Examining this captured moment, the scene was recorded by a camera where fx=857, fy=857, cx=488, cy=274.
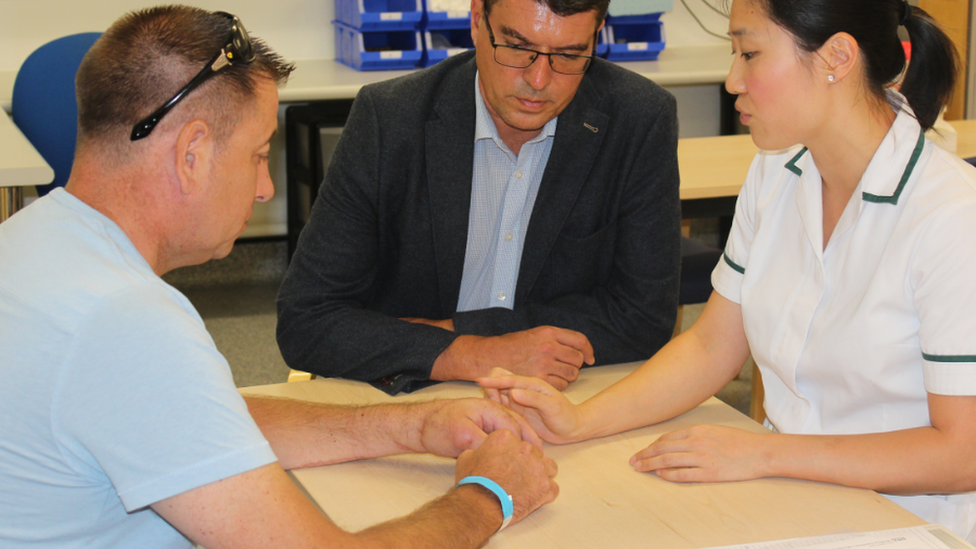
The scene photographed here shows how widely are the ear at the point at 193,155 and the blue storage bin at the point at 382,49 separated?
9.09 feet

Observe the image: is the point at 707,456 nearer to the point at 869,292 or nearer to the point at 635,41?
the point at 869,292

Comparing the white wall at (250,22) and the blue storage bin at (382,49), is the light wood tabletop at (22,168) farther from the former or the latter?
the blue storage bin at (382,49)

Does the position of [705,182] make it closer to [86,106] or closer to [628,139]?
[628,139]

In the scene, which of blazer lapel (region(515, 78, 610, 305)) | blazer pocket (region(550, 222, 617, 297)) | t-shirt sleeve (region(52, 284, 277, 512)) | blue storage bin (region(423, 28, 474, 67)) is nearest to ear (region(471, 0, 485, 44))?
→ blazer lapel (region(515, 78, 610, 305))

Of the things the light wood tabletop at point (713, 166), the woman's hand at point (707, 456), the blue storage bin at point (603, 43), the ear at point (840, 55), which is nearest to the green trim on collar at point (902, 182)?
the ear at point (840, 55)

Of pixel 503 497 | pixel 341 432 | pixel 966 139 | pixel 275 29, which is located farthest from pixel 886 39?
pixel 275 29

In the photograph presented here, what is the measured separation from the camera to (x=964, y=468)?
1.10 metres

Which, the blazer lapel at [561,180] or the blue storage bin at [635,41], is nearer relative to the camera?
the blazer lapel at [561,180]

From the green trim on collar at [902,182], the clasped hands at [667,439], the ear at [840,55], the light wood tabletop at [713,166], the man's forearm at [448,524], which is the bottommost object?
the light wood tabletop at [713,166]

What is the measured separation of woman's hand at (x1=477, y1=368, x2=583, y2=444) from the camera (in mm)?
1235

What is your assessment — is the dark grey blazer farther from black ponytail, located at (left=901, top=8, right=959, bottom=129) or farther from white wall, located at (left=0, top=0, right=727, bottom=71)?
white wall, located at (left=0, top=0, right=727, bottom=71)

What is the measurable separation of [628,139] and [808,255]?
20.1 inches

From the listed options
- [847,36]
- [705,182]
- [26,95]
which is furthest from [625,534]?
[26,95]

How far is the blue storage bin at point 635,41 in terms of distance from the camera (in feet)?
13.1
